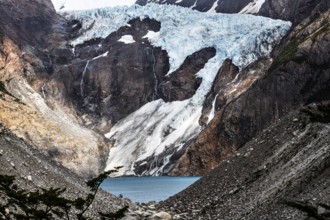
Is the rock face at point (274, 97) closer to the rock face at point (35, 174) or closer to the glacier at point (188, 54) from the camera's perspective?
the glacier at point (188, 54)

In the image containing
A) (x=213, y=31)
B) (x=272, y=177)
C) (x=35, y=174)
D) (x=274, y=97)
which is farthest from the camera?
(x=213, y=31)

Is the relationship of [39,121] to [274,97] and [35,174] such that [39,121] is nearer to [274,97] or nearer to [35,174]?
[274,97]

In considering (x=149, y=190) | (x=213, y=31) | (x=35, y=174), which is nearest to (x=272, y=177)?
(x=35, y=174)

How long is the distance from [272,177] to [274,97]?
111 m

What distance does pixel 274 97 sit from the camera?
13838 cm

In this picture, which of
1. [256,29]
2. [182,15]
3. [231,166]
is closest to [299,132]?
[231,166]

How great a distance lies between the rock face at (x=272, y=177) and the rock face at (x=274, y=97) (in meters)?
96.2

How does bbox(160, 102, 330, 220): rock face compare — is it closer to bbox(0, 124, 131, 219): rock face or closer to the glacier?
bbox(0, 124, 131, 219): rock face

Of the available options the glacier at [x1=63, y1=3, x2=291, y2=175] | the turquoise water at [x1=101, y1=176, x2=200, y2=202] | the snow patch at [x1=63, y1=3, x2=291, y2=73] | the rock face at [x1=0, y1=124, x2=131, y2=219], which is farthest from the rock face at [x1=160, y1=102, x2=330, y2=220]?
the snow patch at [x1=63, y1=3, x2=291, y2=73]

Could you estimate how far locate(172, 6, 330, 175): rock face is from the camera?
132 m

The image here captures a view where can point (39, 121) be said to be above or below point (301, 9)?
below

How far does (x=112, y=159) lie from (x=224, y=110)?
44.5 m

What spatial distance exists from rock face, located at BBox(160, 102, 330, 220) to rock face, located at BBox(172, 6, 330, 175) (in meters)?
96.2

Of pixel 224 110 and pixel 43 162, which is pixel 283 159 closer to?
pixel 43 162
